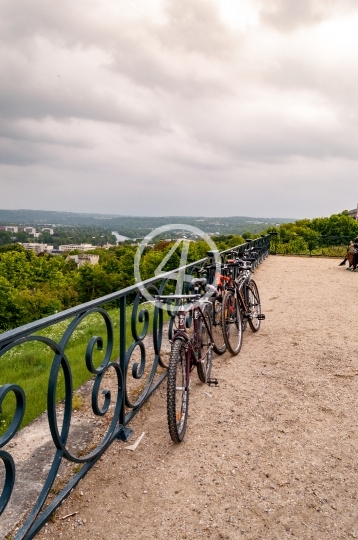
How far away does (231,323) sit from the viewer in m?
5.03

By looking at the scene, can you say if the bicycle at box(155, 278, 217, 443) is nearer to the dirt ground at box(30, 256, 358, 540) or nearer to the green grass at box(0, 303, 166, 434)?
the dirt ground at box(30, 256, 358, 540)

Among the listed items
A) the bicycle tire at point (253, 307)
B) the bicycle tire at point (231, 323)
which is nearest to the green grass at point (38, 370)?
the bicycle tire at point (231, 323)

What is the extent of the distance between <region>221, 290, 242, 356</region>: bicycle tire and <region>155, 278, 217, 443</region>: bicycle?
Result: 1.95 ft

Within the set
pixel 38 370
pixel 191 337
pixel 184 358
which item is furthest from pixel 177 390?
pixel 38 370

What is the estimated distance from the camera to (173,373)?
2.88 metres

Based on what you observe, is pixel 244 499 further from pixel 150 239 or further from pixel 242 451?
pixel 150 239

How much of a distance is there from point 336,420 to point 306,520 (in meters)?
1.30

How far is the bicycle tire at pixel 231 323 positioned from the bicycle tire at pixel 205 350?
1.71 ft

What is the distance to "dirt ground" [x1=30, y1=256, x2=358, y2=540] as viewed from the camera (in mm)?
2211

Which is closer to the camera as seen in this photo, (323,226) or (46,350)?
(46,350)

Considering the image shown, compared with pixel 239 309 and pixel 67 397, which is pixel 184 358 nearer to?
pixel 67 397

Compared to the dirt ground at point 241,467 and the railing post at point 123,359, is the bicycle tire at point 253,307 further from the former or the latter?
the railing post at point 123,359

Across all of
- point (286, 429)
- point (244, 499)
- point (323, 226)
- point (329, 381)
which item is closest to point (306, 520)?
point (244, 499)

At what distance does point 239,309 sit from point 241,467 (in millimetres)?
2756
